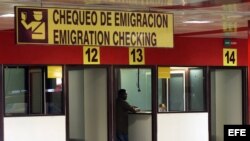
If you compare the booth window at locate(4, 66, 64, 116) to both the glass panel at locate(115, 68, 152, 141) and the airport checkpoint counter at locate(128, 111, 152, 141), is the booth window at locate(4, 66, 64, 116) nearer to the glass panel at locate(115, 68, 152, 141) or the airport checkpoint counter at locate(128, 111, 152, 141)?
the glass panel at locate(115, 68, 152, 141)

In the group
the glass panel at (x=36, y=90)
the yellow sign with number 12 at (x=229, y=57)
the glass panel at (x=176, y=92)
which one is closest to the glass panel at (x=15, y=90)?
the glass panel at (x=36, y=90)

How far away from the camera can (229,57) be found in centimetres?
1389

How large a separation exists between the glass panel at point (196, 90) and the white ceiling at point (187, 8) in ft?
5.45

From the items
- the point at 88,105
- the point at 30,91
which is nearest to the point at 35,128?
the point at 30,91

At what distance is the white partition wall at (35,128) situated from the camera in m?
11.3

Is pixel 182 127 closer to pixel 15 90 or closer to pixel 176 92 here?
pixel 176 92

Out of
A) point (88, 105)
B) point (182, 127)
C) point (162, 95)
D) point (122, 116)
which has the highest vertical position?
point (162, 95)

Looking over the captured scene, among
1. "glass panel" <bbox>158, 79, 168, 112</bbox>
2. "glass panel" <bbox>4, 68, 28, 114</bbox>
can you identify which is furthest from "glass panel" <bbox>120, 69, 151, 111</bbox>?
"glass panel" <bbox>4, 68, 28, 114</bbox>

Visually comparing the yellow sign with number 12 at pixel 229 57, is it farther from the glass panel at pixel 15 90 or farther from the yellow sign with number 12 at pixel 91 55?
the glass panel at pixel 15 90

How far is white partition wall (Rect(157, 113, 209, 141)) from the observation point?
506 inches

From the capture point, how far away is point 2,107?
1123 cm

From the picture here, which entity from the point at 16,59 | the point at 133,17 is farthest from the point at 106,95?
the point at 133,17

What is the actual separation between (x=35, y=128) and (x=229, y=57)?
499 centimetres

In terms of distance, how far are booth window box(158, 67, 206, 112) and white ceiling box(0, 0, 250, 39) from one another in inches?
59.6
